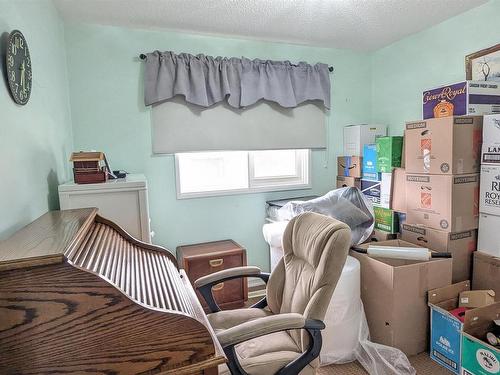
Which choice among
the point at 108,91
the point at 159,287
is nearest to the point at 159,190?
the point at 108,91

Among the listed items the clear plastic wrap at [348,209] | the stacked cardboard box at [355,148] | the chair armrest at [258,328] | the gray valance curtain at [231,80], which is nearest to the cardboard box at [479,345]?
the clear plastic wrap at [348,209]

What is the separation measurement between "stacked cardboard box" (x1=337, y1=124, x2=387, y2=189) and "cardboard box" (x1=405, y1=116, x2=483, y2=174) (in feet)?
2.51

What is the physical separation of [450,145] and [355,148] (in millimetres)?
1075

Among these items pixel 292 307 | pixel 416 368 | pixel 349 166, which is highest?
pixel 349 166

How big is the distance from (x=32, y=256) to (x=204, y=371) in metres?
0.53

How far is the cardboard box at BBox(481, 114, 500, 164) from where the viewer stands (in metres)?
1.99

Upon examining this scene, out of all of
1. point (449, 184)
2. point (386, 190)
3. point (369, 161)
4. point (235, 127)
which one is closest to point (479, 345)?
point (449, 184)

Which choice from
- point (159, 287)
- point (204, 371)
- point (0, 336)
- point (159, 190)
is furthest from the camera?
point (159, 190)

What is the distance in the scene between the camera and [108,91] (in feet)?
8.27

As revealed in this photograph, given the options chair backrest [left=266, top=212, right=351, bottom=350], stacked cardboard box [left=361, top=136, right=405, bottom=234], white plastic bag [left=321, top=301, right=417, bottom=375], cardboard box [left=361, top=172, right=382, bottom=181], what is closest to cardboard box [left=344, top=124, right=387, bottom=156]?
stacked cardboard box [left=361, top=136, right=405, bottom=234]

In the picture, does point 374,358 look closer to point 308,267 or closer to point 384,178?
point 308,267

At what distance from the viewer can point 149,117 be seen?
8.61 feet

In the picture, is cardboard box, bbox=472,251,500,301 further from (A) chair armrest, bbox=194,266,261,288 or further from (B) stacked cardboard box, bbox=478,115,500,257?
(A) chair armrest, bbox=194,266,261,288

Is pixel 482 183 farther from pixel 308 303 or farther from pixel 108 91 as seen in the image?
pixel 108 91
